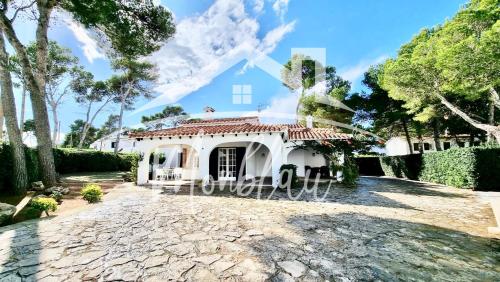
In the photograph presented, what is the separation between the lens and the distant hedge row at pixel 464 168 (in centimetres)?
1228

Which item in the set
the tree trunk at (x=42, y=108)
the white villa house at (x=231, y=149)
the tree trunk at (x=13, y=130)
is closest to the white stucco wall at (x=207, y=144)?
the white villa house at (x=231, y=149)

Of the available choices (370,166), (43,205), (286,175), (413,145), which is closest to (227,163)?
(286,175)

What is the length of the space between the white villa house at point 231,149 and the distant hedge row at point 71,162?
1802 mm

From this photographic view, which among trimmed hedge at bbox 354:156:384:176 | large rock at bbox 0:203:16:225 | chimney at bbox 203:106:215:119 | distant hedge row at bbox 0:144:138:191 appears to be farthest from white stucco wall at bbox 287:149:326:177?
large rock at bbox 0:203:16:225

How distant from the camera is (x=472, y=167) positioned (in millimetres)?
12688

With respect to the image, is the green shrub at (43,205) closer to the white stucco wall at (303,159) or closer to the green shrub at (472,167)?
the white stucco wall at (303,159)

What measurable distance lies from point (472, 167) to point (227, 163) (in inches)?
558

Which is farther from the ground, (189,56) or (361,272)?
(189,56)

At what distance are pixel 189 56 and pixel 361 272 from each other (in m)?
21.5

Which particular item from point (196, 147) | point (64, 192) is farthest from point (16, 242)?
point (196, 147)

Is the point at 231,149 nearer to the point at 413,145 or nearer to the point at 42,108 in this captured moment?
the point at 42,108

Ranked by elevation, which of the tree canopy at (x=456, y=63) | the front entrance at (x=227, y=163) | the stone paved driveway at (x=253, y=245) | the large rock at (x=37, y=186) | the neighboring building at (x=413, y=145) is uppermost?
the tree canopy at (x=456, y=63)

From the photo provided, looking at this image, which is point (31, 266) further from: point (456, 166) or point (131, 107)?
point (131, 107)

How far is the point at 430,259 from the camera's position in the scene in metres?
4.21
